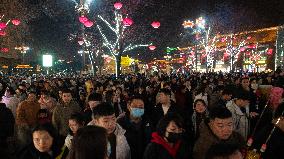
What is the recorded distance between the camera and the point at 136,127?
253 inches

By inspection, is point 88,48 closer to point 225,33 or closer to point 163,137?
point 225,33

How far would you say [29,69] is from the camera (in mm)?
46812

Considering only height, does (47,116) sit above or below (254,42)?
below

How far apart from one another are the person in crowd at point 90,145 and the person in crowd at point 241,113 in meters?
4.40

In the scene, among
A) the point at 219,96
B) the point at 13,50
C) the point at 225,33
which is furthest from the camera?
the point at 225,33

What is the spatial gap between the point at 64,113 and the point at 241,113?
3.52 meters

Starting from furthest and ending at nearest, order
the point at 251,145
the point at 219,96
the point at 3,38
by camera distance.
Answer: the point at 3,38 < the point at 219,96 < the point at 251,145

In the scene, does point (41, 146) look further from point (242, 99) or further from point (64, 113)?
point (242, 99)

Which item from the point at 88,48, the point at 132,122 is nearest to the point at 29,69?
the point at 88,48

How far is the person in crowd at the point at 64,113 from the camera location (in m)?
7.47

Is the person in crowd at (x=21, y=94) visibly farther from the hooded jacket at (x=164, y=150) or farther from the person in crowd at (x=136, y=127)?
the hooded jacket at (x=164, y=150)

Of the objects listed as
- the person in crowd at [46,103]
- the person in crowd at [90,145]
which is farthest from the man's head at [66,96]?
the person in crowd at [90,145]

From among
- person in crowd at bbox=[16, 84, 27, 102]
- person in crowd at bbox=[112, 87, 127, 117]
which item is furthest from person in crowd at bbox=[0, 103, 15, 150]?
person in crowd at bbox=[16, 84, 27, 102]

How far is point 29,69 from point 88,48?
47.8 feet
